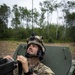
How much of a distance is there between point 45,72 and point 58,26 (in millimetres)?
50253

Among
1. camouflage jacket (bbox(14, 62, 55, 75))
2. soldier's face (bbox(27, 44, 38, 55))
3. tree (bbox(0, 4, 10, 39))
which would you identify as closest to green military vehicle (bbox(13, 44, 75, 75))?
camouflage jacket (bbox(14, 62, 55, 75))

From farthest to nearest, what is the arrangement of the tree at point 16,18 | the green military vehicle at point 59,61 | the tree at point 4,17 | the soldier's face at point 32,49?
the tree at point 16,18
the tree at point 4,17
the green military vehicle at point 59,61
the soldier's face at point 32,49

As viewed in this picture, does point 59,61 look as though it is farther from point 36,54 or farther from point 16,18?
point 16,18

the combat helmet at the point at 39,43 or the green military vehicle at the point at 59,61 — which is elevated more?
the combat helmet at the point at 39,43

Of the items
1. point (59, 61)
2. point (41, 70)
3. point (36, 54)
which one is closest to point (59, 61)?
point (59, 61)

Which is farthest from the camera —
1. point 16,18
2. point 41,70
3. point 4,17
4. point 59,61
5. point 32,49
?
point 16,18

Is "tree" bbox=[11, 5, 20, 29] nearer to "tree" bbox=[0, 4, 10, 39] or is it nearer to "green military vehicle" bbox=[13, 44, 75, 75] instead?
"tree" bbox=[0, 4, 10, 39]

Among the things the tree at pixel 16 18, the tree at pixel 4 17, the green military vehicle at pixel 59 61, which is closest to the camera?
the green military vehicle at pixel 59 61

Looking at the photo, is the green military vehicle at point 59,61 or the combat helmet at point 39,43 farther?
the green military vehicle at point 59,61

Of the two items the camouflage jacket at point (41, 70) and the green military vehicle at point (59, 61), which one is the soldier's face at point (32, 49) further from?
the green military vehicle at point (59, 61)

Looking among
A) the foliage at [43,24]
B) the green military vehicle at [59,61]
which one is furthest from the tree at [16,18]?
the green military vehicle at [59,61]

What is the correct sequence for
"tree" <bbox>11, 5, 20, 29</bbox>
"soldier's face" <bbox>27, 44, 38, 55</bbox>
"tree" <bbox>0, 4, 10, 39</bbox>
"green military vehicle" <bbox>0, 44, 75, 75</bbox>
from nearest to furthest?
"soldier's face" <bbox>27, 44, 38, 55</bbox>, "green military vehicle" <bbox>0, 44, 75, 75</bbox>, "tree" <bbox>0, 4, 10, 39</bbox>, "tree" <bbox>11, 5, 20, 29</bbox>

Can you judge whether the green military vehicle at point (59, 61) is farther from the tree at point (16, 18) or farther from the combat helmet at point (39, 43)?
the tree at point (16, 18)

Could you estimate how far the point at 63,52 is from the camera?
4.26 metres
